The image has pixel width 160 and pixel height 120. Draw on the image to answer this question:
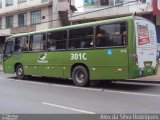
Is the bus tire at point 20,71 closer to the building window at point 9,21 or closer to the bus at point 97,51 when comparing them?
the bus at point 97,51

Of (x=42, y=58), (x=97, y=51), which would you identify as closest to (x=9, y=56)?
(x=42, y=58)

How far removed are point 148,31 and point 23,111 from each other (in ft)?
23.8

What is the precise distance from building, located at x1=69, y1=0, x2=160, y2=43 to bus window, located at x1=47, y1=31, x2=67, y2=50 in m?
13.1

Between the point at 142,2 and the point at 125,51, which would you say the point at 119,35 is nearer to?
the point at 125,51

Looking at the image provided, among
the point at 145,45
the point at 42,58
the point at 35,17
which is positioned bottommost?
the point at 42,58

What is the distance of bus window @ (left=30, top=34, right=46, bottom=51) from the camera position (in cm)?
1875

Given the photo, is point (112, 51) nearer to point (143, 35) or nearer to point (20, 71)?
point (143, 35)

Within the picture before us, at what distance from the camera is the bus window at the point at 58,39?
1733cm

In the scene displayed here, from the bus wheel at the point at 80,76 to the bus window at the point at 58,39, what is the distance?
1459 mm

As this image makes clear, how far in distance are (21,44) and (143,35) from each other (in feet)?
27.9

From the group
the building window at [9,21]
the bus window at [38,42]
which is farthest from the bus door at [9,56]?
the building window at [9,21]

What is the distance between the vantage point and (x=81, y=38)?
1633 centimetres

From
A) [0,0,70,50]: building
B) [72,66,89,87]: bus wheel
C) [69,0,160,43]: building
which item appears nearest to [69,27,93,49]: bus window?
[72,66,89,87]: bus wheel

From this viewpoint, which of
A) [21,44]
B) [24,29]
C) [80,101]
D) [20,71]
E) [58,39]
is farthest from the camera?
[24,29]
